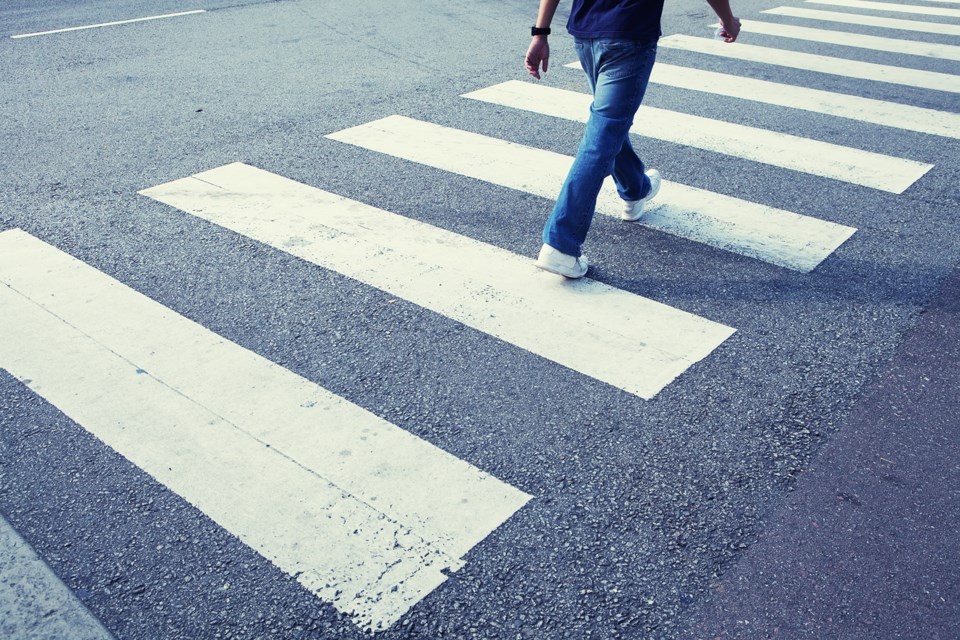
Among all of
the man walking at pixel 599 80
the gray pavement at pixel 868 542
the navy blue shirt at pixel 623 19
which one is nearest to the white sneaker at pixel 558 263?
the man walking at pixel 599 80

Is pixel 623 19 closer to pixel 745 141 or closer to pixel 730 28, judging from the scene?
pixel 730 28

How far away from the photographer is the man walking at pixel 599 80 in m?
4.01

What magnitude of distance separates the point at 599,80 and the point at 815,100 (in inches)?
152

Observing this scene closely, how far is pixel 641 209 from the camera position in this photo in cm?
507

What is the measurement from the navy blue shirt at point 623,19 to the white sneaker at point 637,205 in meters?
1.11

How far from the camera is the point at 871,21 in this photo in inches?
418

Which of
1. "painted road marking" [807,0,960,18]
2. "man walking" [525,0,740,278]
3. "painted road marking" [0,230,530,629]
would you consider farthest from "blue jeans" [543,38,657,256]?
"painted road marking" [807,0,960,18]

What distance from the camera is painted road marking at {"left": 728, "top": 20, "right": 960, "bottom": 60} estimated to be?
30.2ft

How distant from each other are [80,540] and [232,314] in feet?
4.71

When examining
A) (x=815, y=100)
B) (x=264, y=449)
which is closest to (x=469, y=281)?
A: (x=264, y=449)

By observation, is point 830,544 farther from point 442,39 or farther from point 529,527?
point 442,39

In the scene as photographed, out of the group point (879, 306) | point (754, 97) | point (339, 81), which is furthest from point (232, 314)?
point (754, 97)

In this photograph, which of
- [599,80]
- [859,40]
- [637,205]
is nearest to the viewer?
[599,80]

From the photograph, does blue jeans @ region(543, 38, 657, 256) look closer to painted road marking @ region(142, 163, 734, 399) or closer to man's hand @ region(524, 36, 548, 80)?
man's hand @ region(524, 36, 548, 80)
